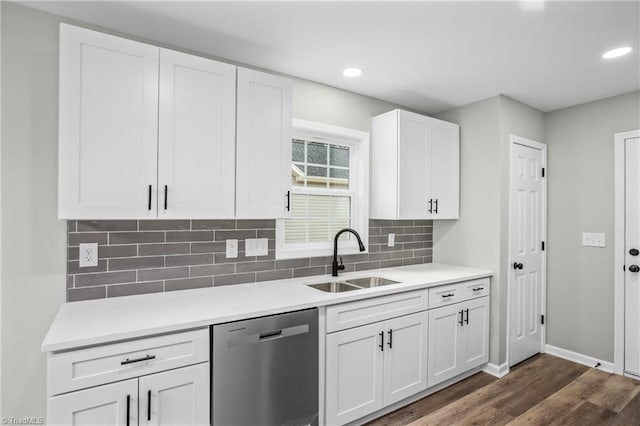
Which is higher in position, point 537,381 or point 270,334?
point 270,334

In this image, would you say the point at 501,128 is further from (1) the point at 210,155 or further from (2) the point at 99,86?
(2) the point at 99,86

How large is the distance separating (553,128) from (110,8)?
397 cm

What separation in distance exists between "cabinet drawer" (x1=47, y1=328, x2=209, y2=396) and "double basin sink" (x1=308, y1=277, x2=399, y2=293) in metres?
1.07

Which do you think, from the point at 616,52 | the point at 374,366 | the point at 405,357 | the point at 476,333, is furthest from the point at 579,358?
the point at 616,52

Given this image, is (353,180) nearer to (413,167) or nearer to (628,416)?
(413,167)

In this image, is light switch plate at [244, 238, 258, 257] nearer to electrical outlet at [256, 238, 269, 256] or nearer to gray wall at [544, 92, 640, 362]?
electrical outlet at [256, 238, 269, 256]

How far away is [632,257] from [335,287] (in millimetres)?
2655

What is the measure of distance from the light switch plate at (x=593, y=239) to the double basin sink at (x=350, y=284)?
2090 mm

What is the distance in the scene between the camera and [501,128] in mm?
3146

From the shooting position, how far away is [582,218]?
3402 mm

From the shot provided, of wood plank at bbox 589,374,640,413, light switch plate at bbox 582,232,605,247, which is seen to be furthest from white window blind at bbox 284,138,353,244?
wood plank at bbox 589,374,640,413

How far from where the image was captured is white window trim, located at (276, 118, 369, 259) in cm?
285

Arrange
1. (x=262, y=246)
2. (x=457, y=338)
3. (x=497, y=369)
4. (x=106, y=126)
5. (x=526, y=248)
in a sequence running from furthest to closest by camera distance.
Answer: (x=526, y=248) < (x=497, y=369) < (x=457, y=338) < (x=262, y=246) < (x=106, y=126)

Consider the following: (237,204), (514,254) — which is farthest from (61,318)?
(514,254)
